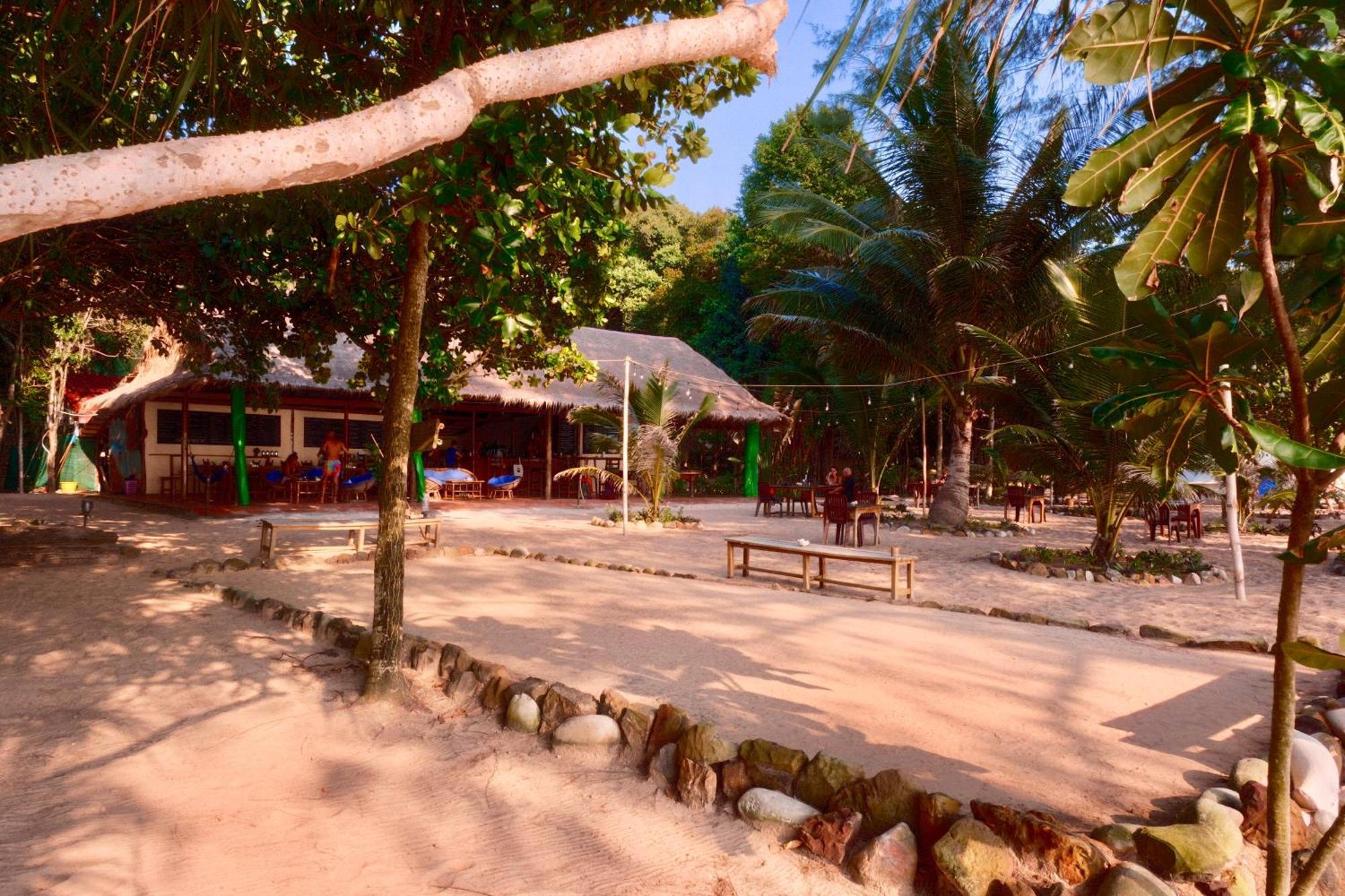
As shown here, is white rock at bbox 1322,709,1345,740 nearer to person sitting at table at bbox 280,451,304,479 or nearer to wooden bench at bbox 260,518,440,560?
wooden bench at bbox 260,518,440,560

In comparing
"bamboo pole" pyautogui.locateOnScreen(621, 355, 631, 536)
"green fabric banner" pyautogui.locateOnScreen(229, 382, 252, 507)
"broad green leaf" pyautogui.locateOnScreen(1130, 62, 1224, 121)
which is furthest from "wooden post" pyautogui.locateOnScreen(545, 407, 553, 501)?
"broad green leaf" pyautogui.locateOnScreen(1130, 62, 1224, 121)

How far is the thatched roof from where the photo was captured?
43.8 feet

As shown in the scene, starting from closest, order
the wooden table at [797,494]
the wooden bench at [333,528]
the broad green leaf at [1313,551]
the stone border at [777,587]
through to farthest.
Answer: the broad green leaf at [1313,551], the stone border at [777,587], the wooden bench at [333,528], the wooden table at [797,494]

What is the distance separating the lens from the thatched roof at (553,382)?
13.3m

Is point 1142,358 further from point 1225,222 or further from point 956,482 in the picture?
point 956,482

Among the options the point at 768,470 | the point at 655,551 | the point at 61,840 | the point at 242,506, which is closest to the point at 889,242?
the point at 655,551

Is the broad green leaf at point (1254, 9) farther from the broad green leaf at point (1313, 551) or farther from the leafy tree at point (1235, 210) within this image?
the broad green leaf at point (1313, 551)

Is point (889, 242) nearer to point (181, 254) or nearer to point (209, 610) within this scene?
point (181, 254)

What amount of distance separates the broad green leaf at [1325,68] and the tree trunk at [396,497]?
130 inches

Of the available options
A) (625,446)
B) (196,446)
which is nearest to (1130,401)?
(625,446)

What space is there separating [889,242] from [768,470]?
1001 centimetres

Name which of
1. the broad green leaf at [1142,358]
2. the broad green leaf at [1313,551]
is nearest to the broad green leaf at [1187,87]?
the broad green leaf at [1142,358]

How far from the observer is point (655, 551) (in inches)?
364

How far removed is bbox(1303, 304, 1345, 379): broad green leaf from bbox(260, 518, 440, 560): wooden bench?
23.6 feet
